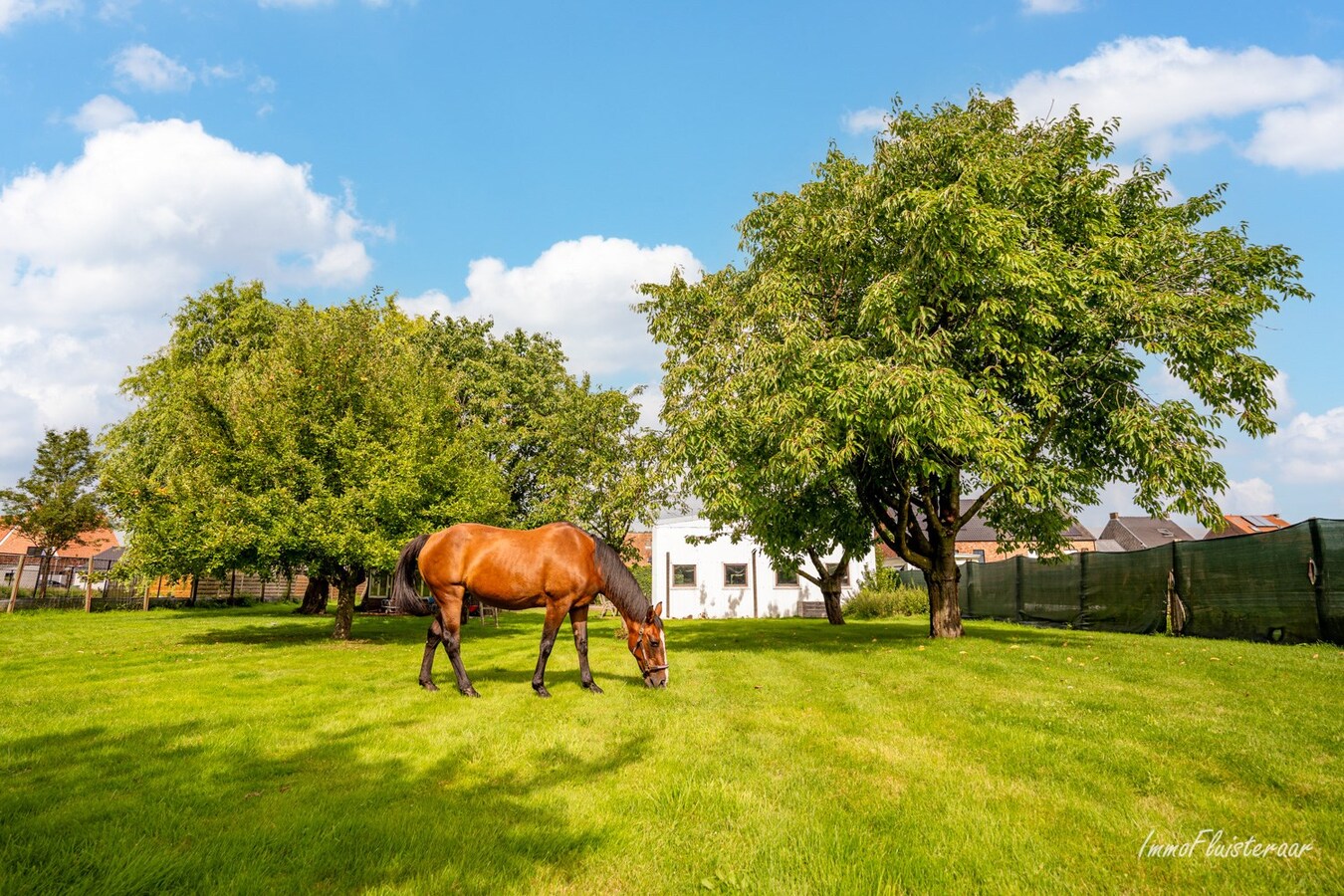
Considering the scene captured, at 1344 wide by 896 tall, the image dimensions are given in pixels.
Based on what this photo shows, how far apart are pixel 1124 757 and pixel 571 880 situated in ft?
15.2

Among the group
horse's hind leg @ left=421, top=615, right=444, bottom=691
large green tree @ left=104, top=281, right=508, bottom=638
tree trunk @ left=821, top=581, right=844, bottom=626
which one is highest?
large green tree @ left=104, top=281, right=508, bottom=638

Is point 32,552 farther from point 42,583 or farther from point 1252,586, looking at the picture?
point 1252,586

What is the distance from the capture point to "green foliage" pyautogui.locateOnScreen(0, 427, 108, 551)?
3416 cm

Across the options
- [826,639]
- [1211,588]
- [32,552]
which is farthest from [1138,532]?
[32,552]

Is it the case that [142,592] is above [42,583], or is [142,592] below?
below

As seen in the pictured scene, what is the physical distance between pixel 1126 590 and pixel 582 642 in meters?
17.4

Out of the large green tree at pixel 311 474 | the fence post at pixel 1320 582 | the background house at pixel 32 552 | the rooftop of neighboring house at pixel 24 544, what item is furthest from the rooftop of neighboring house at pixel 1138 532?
the rooftop of neighboring house at pixel 24 544

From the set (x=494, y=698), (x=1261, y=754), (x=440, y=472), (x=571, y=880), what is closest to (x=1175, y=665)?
(x=1261, y=754)

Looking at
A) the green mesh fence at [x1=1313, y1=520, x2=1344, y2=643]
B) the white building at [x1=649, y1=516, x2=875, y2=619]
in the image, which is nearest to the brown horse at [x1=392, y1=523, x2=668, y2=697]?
the green mesh fence at [x1=1313, y1=520, x2=1344, y2=643]

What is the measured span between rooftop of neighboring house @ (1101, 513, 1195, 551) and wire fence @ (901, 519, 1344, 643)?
1726 inches

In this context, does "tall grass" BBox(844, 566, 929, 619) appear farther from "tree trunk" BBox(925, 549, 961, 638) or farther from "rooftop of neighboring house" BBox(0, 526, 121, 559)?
"rooftop of neighboring house" BBox(0, 526, 121, 559)

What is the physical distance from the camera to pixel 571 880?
3307 mm

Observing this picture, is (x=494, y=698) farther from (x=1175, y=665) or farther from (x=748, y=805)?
(x=1175, y=665)

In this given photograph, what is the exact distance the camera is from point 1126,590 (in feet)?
61.5
